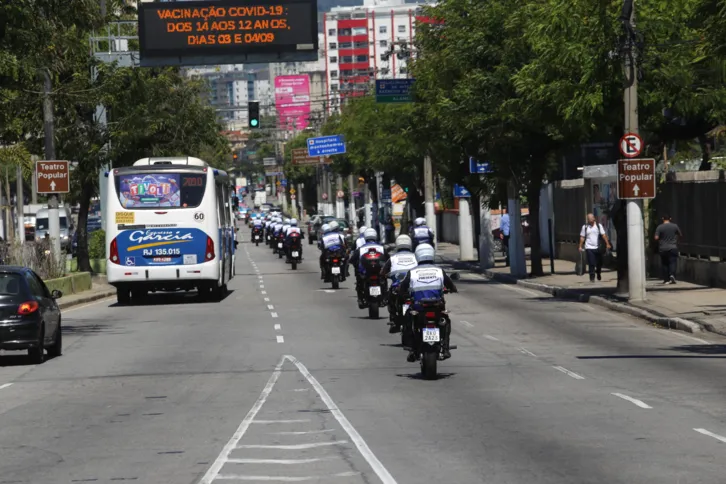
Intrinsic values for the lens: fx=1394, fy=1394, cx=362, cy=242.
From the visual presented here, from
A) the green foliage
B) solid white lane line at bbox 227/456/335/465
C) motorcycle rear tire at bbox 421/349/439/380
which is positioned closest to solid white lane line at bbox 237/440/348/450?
solid white lane line at bbox 227/456/335/465

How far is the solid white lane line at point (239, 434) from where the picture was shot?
35.3 feet

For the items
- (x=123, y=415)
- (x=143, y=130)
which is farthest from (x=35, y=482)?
(x=143, y=130)

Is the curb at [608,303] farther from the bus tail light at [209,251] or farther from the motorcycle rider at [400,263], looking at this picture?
the bus tail light at [209,251]

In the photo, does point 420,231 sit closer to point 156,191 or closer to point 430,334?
point 156,191

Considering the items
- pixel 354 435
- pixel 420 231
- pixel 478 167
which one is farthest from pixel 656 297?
pixel 354 435

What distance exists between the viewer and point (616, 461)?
11.0 metres

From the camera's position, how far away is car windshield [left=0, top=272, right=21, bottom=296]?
21.7 m

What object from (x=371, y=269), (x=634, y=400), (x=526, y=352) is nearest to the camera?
(x=634, y=400)

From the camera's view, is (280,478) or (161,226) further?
(161,226)

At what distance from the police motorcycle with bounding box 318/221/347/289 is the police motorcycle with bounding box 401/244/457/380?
19905 millimetres

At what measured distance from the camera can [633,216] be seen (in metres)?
30.8

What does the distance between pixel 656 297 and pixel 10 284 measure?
50.9ft

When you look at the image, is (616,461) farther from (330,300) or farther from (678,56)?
(330,300)

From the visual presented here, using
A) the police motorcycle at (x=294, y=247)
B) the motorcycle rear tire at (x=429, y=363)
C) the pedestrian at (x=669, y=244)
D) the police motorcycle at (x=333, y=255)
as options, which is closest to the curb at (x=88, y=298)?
the police motorcycle at (x=333, y=255)
